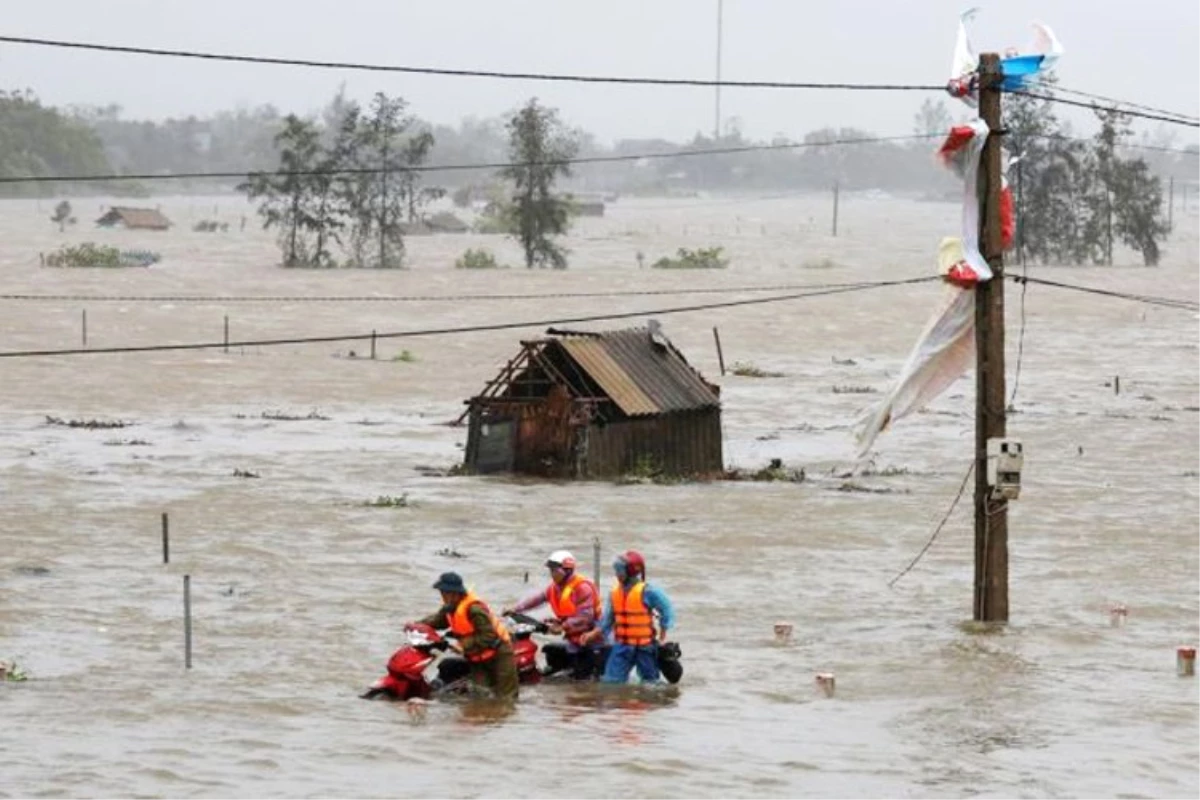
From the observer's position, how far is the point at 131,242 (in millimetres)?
119500

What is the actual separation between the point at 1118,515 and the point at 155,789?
2035cm

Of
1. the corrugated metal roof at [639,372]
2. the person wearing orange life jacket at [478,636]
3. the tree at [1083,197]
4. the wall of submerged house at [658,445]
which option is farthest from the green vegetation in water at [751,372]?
the tree at [1083,197]

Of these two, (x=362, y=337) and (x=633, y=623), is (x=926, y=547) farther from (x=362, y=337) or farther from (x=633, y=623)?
(x=633, y=623)

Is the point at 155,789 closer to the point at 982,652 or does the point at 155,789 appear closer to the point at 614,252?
the point at 982,652

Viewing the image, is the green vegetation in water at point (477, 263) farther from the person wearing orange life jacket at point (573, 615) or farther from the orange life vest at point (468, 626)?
the orange life vest at point (468, 626)

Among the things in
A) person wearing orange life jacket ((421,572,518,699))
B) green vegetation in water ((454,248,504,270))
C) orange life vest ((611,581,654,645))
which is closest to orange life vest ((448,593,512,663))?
person wearing orange life jacket ((421,572,518,699))

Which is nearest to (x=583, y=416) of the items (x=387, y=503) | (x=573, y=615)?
(x=387, y=503)

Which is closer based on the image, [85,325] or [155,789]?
[155,789]

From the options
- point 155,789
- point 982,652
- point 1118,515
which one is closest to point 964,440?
point 1118,515

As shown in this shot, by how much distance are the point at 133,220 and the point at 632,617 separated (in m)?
117

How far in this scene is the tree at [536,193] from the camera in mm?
99000

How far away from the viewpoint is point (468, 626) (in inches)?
790

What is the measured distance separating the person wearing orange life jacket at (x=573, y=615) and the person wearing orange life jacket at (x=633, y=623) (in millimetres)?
129

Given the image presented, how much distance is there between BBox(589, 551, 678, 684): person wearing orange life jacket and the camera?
20531 mm
